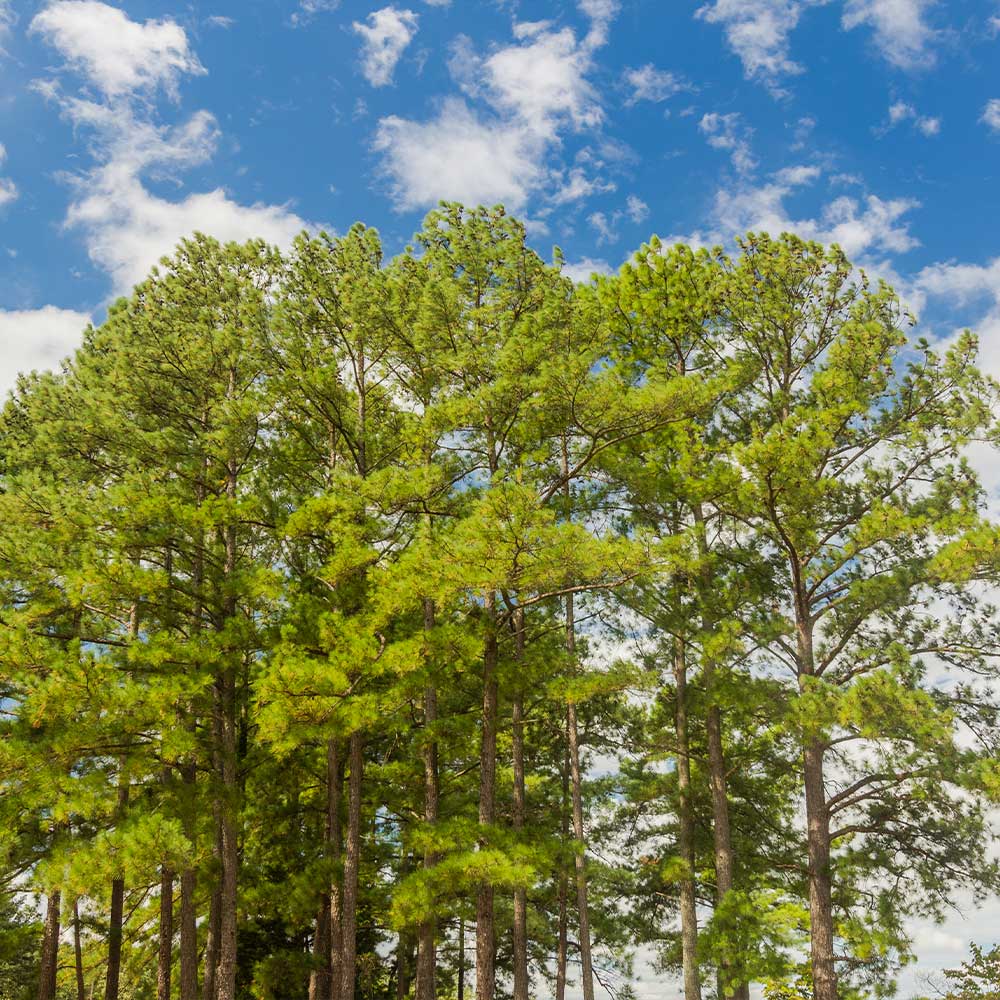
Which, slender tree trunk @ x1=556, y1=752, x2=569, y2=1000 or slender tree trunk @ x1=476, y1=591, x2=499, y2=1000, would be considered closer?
slender tree trunk @ x1=476, y1=591, x2=499, y2=1000

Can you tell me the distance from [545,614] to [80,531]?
7.27 meters

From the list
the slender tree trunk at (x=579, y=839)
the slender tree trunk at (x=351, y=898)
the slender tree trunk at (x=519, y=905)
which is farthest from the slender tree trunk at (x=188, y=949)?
the slender tree trunk at (x=579, y=839)

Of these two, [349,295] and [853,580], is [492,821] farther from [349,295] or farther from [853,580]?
[349,295]

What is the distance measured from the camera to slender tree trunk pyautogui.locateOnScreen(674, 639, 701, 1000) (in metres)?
13.0

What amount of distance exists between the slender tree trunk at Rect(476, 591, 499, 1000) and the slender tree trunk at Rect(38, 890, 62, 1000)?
7228mm

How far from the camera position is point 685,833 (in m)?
14.5

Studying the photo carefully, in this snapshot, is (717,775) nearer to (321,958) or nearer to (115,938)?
(321,958)

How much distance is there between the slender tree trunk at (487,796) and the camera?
34.0 feet

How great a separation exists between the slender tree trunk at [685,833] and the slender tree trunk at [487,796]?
12.5 feet

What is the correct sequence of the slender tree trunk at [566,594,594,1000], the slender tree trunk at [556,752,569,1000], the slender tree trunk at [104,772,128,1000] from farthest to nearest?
the slender tree trunk at [556,752,569,1000], the slender tree trunk at [566,594,594,1000], the slender tree trunk at [104,772,128,1000]

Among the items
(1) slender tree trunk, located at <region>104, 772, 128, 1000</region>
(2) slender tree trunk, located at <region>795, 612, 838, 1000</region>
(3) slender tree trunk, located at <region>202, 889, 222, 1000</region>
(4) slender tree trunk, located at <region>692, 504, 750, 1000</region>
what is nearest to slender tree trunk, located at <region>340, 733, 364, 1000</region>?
(1) slender tree trunk, located at <region>104, 772, 128, 1000</region>

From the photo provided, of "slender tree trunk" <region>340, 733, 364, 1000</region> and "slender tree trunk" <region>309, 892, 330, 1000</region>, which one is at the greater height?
"slender tree trunk" <region>340, 733, 364, 1000</region>

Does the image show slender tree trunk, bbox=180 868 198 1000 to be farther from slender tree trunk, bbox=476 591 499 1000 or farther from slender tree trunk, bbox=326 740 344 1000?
slender tree trunk, bbox=476 591 499 1000

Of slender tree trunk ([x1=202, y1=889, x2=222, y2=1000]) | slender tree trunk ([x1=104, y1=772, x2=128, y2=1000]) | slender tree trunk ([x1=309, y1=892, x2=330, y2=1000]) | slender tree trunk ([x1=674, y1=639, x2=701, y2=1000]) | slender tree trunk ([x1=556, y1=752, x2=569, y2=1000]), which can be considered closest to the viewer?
slender tree trunk ([x1=104, y1=772, x2=128, y2=1000])
